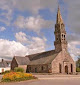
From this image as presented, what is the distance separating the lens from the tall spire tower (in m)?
56.0

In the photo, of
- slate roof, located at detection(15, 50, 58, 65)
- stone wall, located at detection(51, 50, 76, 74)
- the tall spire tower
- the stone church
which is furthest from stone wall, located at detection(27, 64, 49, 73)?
the tall spire tower

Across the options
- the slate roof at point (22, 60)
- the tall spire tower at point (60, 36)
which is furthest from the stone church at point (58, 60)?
the slate roof at point (22, 60)

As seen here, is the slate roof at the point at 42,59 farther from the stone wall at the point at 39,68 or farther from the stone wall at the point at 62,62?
the stone wall at the point at 62,62

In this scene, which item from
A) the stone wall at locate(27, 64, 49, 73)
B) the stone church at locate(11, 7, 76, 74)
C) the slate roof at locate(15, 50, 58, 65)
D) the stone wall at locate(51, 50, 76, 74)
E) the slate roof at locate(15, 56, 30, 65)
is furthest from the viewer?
the slate roof at locate(15, 56, 30, 65)

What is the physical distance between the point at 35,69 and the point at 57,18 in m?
19.2

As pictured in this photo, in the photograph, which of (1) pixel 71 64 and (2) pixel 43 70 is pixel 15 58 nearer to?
(2) pixel 43 70

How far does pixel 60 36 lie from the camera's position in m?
57.2

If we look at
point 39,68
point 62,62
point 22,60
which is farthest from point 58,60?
point 22,60

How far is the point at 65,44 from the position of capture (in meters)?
56.3

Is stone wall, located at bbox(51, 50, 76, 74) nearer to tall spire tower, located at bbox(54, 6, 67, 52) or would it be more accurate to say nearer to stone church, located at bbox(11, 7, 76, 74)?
stone church, located at bbox(11, 7, 76, 74)

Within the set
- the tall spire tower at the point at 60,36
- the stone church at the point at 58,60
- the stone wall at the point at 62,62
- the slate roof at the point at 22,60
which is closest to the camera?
the stone wall at the point at 62,62

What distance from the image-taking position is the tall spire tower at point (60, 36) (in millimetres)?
56000

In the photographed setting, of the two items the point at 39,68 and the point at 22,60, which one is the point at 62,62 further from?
the point at 22,60

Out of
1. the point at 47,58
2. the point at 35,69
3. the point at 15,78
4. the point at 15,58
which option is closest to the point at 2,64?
the point at 15,58
